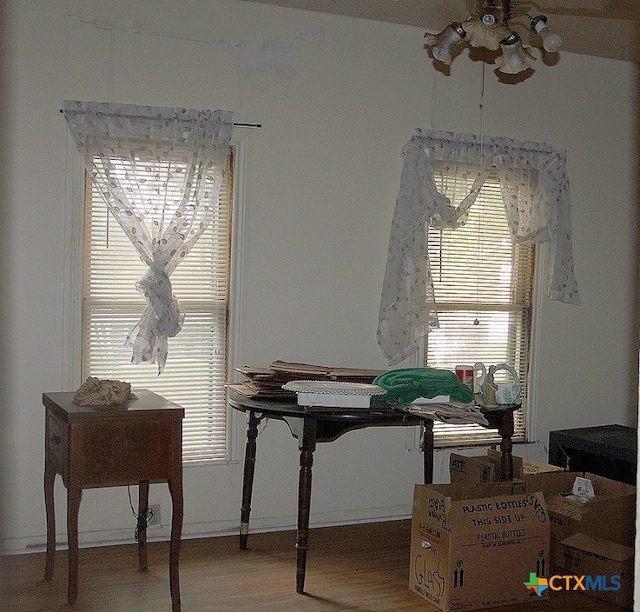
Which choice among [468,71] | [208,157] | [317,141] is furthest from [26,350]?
[468,71]

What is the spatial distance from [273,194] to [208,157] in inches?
15.8

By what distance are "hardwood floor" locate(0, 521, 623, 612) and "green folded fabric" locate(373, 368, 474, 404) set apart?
825 mm

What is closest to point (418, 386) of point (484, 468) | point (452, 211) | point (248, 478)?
point (484, 468)

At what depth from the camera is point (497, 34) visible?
3.14 meters

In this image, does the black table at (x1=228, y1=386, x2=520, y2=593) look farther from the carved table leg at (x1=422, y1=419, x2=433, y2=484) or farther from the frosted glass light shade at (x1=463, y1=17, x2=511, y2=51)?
the frosted glass light shade at (x1=463, y1=17, x2=511, y2=51)

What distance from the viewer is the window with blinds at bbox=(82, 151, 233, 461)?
3.82 metres

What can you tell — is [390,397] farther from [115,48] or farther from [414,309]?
[115,48]

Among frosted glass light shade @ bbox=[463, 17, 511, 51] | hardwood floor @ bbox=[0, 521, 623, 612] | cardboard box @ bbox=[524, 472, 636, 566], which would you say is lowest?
hardwood floor @ bbox=[0, 521, 623, 612]

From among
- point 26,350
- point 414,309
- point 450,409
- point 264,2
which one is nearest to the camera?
point 450,409

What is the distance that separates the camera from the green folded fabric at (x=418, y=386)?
11.3 ft

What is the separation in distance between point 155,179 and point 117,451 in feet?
4.81

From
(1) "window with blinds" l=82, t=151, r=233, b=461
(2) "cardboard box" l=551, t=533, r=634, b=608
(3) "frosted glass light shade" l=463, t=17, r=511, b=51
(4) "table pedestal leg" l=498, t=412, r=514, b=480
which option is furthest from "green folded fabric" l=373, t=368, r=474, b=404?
(3) "frosted glass light shade" l=463, t=17, r=511, b=51

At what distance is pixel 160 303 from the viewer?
3781mm

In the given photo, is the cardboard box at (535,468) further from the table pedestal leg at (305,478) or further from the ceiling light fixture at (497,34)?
the ceiling light fixture at (497,34)
